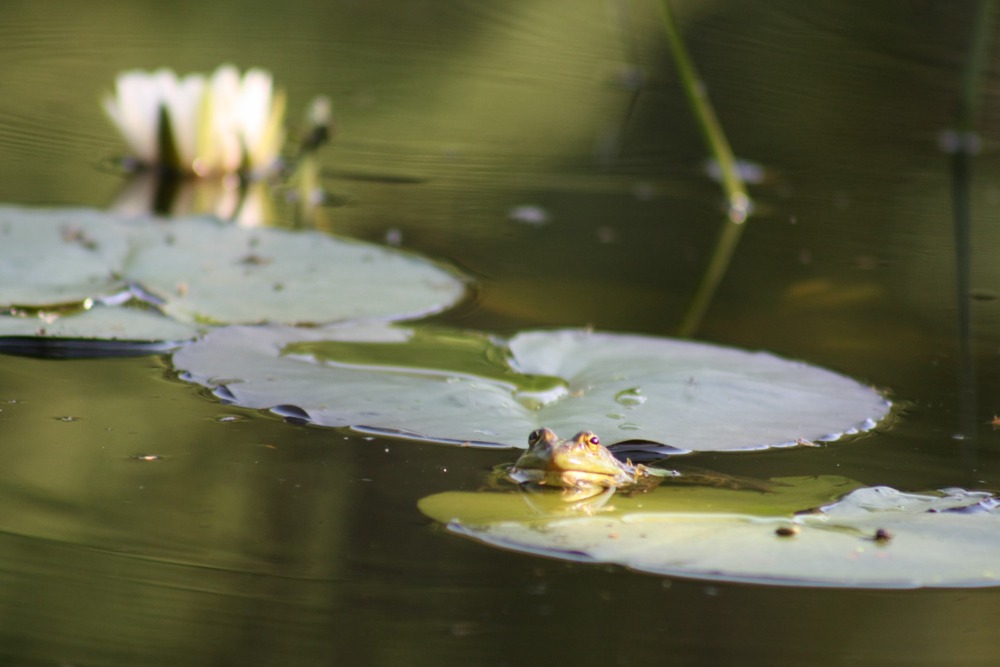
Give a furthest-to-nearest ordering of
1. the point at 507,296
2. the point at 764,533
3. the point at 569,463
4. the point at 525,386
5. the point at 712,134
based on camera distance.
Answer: the point at 712,134
the point at 507,296
the point at 525,386
the point at 569,463
the point at 764,533

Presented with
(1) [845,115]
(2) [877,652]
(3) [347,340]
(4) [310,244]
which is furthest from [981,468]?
(1) [845,115]

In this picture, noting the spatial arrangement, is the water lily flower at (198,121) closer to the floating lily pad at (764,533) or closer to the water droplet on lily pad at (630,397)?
the water droplet on lily pad at (630,397)

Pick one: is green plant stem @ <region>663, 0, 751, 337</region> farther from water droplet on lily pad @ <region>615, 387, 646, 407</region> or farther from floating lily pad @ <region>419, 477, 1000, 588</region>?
floating lily pad @ <region>419, 477, 1000, 588</region>

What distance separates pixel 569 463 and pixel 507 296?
88 cm

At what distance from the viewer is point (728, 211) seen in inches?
116

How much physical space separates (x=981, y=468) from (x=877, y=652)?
20.6 inches

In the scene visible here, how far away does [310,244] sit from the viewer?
2316 mm

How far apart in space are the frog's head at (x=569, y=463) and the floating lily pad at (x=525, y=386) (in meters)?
0.07

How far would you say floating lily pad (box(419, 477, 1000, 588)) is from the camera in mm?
1196

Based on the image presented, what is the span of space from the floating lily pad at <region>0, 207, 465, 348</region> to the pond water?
117 millimetres

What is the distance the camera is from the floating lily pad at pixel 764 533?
1.20m

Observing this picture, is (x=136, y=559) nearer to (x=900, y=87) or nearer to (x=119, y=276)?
(x=119, y=276)

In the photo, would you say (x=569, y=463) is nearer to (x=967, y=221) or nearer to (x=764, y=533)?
(x=764, y=533)

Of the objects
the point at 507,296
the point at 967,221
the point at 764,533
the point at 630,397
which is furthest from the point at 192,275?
the point at 967,221
